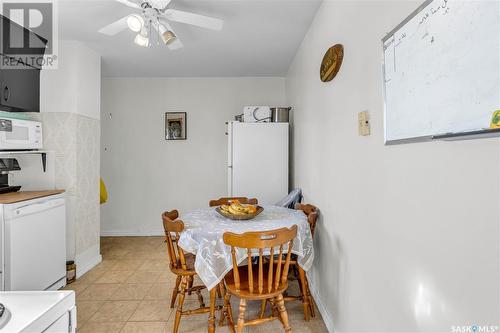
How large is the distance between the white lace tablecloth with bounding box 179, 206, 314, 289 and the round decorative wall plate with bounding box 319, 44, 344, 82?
3.77ft

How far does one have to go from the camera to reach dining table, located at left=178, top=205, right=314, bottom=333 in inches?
73.6

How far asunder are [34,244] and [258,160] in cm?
248

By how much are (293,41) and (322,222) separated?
2060 millimetres

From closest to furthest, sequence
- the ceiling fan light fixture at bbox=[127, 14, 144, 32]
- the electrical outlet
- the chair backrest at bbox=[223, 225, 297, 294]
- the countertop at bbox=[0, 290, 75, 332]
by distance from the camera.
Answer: the countertop at bbox=[0, 290, 75, 332] < the electrical outlet < the chair backrest at bbox=[223, 225, 297, 294] < the ceiling fan light fixture at bbox=[127, 14, 144, 32]

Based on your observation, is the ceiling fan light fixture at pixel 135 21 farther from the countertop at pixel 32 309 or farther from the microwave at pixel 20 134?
the countertop at pixel 32 309

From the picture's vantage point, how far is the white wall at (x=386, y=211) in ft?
2.68

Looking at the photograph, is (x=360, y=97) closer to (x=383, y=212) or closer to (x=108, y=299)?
(x=383, y=212)

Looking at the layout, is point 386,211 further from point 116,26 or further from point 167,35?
point 116,26

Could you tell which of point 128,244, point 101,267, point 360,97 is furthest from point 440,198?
point 128,244

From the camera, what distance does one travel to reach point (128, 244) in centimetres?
422

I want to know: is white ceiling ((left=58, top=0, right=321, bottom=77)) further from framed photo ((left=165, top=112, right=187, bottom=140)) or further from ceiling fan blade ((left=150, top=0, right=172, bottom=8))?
framed photo ((left=165, top=112, right=187, bottom=140))

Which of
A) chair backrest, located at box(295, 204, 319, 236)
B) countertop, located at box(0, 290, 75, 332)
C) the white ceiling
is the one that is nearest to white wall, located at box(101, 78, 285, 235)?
the white ceiling

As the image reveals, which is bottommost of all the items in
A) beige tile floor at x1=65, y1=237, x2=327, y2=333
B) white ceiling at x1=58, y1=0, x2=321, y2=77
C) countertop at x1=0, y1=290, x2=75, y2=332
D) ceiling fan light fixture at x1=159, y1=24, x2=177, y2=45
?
beige tile floor at x1=65, y1=237, x2=327, y2=333

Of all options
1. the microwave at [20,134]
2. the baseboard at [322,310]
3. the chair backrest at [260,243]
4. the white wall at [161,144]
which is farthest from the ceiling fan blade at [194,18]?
the baseboard at [322,310]
